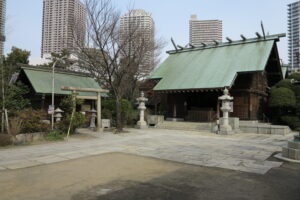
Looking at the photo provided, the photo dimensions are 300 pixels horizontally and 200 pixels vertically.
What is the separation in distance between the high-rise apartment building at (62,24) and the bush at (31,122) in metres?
9.31

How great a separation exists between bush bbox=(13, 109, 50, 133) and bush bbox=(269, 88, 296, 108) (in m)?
16.2

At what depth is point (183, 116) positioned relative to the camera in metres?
23.0

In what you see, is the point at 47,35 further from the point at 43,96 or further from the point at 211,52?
the point at 211,52

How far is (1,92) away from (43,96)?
580 cm

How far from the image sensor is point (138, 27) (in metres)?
20.1

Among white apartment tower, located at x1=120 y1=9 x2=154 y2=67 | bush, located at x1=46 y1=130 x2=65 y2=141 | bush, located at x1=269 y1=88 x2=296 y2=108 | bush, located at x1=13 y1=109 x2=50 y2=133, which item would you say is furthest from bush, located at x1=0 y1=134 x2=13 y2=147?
bush, located at x1=269 y1=88 x2=296 y2=108

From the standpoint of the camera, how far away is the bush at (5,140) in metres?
10.3

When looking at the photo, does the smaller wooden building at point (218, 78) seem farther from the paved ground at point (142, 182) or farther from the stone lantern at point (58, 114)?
the paved ground at point (142, 182)

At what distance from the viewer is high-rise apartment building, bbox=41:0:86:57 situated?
20.2 m

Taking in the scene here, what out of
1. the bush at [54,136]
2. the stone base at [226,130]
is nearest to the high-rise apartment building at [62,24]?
the bush at [54,136]

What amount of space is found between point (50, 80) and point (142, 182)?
1679 centimetres

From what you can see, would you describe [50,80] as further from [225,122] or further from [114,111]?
[225,122]

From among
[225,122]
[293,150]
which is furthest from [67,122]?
[293,150]

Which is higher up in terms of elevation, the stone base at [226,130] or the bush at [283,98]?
the bush at [283,98]
